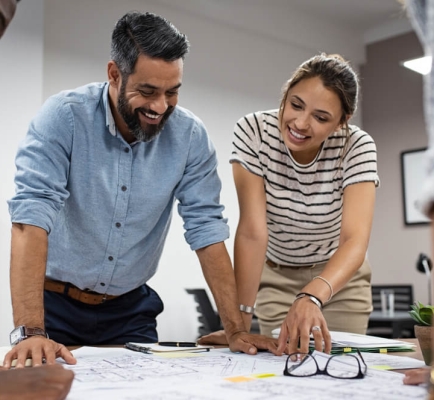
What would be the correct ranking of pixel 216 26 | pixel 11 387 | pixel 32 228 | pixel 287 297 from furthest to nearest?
pixel 216 26 < pixel 287 297 < pixel 32 228 < pixel 11 387

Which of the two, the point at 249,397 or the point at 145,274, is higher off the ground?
the point at 145,274

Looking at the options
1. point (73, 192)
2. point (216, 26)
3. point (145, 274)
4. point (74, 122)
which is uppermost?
point (216, 26)

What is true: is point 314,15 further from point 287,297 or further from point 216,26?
point 287,297

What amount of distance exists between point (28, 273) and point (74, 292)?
1.04 ft

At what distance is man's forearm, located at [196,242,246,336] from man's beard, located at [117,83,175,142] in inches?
14.0

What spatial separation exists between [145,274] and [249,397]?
97cm

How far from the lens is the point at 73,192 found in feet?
5.28

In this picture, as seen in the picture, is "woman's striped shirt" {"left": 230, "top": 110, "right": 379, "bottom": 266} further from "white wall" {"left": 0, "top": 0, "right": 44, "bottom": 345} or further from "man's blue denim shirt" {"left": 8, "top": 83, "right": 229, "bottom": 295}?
"white wall" {"left": 0, "top": 0, "right": 44, "bottom": 345}

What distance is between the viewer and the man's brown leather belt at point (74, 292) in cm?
A: 167

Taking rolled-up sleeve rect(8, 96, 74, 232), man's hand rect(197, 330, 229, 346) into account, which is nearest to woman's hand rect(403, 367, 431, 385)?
man's hand rect(197, 330, 229, 346)

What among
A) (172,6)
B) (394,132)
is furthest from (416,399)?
(394,132)

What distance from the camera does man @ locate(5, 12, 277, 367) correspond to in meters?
1.55

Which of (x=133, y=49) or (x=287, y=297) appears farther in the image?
(x=287, y=297)

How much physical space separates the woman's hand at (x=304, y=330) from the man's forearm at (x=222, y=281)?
0.62ft
